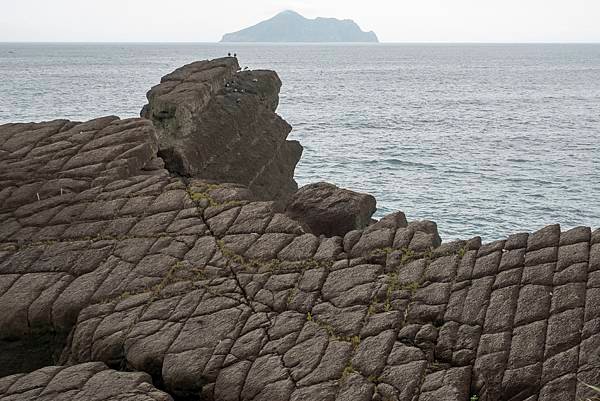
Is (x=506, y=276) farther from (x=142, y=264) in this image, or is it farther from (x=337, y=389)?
(x=142, y=264)

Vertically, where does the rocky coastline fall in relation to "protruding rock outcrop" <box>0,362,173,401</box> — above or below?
above

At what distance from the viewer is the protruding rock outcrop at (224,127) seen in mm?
21219

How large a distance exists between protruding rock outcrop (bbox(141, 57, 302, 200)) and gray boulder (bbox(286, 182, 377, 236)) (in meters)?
4.97

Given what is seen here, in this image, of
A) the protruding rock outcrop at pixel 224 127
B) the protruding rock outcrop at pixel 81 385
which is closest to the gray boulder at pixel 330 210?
the protruding rock outcrop at pixel 224 127

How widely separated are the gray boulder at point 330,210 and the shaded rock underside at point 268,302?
4.60ft

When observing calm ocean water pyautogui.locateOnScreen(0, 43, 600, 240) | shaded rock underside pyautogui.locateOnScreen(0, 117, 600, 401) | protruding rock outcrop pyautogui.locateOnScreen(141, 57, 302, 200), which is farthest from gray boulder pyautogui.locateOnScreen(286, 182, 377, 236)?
calm ocean water pyautogui.locateOnScreen(0, 43, 600, 240)

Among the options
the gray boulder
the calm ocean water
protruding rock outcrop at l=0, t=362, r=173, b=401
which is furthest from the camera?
the calm ocean water

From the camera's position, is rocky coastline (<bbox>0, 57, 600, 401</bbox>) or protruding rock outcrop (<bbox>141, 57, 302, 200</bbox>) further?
protruding rock outcrop (<bbox>141, 57, 302, 200</bbox>)

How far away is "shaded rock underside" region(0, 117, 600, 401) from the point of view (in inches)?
427

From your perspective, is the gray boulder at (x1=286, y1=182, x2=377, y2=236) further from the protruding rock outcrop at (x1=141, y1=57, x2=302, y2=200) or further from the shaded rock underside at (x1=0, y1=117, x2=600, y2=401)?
the protruding rock outcrop at (x1=141, y1=57, x2=302, y2=200)

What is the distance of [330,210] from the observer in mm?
17000

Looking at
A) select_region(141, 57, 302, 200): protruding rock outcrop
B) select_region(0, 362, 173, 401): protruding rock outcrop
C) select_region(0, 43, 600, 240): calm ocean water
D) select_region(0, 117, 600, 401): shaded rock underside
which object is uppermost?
select_region(141, 57, 302, 200): protruding rock outcrop

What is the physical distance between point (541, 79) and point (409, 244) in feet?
491

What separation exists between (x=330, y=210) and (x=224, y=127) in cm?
727
